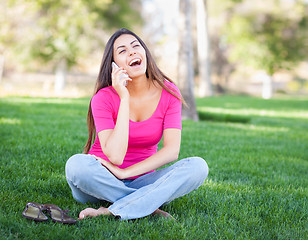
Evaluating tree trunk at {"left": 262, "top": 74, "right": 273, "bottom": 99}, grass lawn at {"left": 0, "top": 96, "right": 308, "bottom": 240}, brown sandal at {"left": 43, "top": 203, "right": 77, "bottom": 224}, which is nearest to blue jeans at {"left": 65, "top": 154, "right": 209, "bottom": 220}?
grass lawn at {"left": 0, "top": 96, "right": 308, "bottom": 240}

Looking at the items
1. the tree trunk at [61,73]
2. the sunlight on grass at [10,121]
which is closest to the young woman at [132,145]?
the sunlight on grass at [10,121]

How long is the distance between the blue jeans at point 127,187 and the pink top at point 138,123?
1.05 feet

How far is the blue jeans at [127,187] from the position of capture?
2.74 metres

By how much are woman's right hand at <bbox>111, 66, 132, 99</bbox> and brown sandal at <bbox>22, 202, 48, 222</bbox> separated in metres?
1.06

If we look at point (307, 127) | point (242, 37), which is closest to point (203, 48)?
point (242, 37)

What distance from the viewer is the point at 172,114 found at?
3.21 meters

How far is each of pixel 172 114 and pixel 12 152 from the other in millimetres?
2557

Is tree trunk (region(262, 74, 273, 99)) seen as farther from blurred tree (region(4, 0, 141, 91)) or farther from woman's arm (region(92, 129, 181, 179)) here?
woman's arm (region(92, 129, 181, 179))

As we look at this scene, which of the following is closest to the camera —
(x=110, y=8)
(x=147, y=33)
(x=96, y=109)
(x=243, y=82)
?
(x=96, y=109)

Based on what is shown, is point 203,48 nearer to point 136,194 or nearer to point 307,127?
point 307,127

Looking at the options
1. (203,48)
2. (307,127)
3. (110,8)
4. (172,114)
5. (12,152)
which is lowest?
(307,127)

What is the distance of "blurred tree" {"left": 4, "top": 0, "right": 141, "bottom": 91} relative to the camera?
73.0ft

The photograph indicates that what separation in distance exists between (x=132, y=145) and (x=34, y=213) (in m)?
0.98

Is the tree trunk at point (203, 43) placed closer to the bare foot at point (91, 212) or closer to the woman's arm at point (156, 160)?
the woman's arm at point (156, 160)
